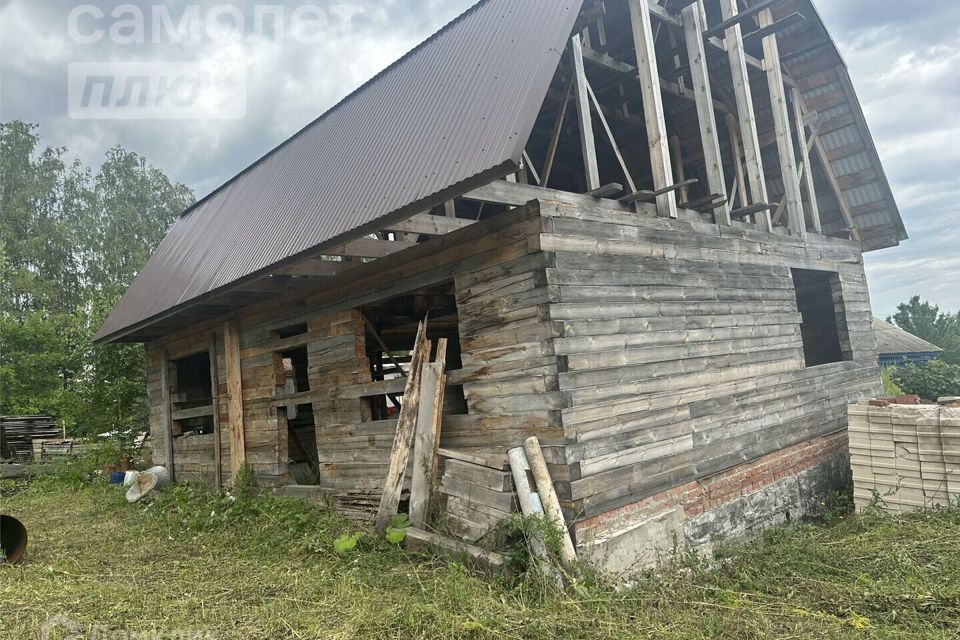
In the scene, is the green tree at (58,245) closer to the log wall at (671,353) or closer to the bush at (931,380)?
the log wall at (671,353)

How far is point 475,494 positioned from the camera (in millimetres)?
5555

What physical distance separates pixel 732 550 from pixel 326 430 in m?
4.79

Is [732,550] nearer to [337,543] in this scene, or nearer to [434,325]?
[337,543]

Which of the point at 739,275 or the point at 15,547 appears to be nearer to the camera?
the point at 15,547

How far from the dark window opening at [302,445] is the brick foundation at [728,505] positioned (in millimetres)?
5303

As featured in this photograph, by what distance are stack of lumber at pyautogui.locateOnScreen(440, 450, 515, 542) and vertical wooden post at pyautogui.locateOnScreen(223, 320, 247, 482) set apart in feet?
15.0

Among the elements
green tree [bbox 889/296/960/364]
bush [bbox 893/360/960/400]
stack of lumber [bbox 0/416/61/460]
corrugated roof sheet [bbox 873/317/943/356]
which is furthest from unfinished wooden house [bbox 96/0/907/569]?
green tree [bbox 889/296/960/364]

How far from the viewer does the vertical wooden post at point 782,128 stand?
9078 mm

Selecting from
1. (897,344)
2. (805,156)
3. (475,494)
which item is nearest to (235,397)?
(475,494)

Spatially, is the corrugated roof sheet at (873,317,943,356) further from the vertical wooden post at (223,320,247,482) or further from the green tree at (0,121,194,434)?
the green tree at (0,121,194,434)

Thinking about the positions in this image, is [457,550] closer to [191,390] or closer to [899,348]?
[191,390]

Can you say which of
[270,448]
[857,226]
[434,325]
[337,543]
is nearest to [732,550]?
[337,543]

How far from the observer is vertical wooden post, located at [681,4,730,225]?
7516 millimetres

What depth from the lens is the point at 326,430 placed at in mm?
7805
